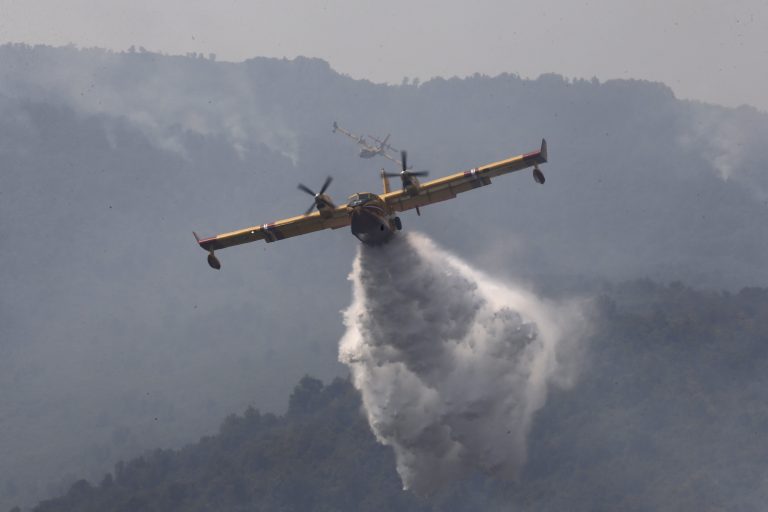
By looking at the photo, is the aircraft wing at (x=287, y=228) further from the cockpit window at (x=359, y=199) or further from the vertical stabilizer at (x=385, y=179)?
the cockpit window at (x=359, y=199)

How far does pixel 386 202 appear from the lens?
60594 mm

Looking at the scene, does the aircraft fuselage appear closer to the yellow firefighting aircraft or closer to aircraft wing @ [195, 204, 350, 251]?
the yellow firefighting aircraft

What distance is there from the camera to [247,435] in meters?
156

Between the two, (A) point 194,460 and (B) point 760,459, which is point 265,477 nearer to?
(A) point 194,460

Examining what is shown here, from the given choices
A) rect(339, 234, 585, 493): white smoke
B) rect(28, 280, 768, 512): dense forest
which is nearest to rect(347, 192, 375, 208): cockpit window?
rect(339, 234, 585, 493): white smoke

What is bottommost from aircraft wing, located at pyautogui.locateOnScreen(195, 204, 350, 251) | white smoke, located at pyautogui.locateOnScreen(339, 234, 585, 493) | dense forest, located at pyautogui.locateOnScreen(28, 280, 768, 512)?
white smoke, located at pyautogui.locateOnScreen(339, 234, 585, 493)

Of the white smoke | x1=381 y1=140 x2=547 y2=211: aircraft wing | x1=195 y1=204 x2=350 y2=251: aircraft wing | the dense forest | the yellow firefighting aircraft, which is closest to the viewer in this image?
the yellow firefighting aircraft

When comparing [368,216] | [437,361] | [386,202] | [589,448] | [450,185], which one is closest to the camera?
[368,216]

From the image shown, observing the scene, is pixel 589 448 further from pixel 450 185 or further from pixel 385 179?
pixel 385 179

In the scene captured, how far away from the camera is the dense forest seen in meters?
121

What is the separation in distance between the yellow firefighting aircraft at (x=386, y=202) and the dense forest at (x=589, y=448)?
180 ft

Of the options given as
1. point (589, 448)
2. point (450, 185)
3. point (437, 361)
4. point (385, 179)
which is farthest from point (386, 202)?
point (589, 448)

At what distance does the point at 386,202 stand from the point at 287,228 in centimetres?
689

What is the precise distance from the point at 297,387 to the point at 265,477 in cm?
2809
